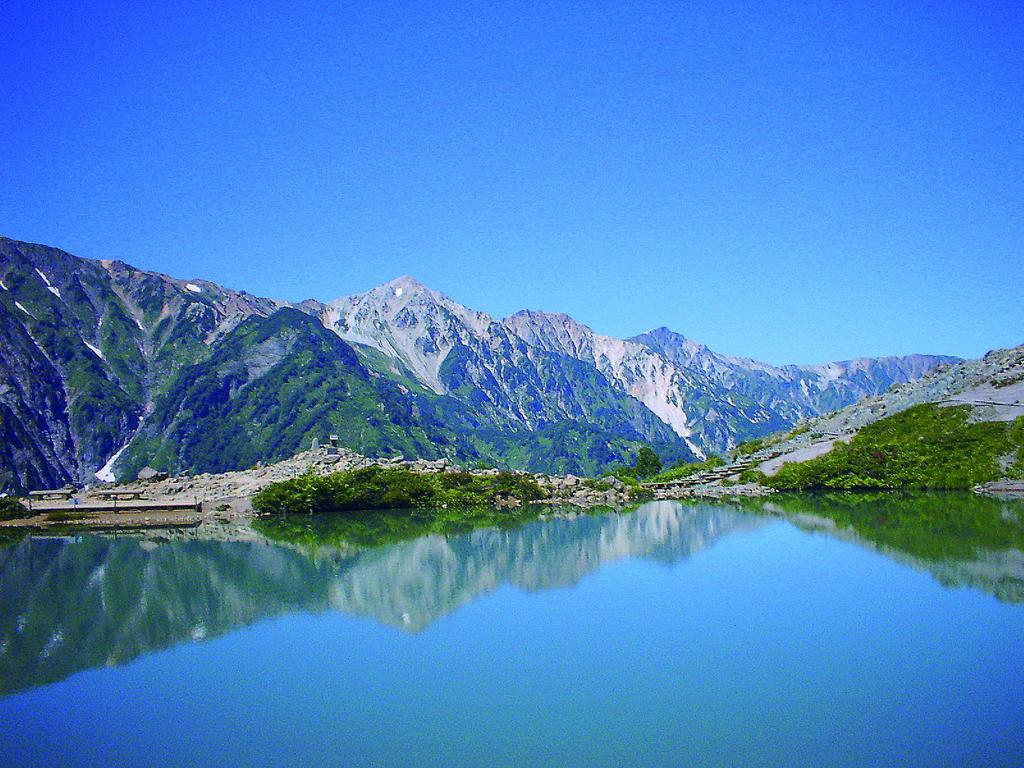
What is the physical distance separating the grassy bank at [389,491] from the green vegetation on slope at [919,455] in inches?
818

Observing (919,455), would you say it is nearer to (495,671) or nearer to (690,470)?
(690,470)

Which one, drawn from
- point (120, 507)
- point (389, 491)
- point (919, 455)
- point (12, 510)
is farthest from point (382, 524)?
point (919, 455)

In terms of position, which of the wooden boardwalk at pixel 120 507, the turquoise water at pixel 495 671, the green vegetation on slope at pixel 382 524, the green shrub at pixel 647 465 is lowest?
the turquoise water at pixel 495 671

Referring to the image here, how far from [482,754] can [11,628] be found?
61.2 ft

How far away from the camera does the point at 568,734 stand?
16.3 m

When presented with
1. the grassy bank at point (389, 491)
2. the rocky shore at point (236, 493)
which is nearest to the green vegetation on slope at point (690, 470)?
the rocky shore at point (236, 493)

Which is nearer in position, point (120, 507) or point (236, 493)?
point (120, 507)

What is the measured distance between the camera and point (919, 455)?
60531 millimetres

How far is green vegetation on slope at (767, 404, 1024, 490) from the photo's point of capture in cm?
5678

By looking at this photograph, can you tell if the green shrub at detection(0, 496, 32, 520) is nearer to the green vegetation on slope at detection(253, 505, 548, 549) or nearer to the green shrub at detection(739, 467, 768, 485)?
the green vegetation on slope at detection(253, 505, 548, 549)

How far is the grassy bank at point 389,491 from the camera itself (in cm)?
6178

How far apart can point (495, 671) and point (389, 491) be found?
44.4 meters

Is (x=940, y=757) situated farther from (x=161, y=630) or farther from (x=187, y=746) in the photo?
(x=161, y=630)

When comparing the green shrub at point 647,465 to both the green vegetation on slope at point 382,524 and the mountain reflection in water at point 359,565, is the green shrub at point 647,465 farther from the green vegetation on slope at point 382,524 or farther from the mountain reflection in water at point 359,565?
the mountain reflection in water at point 359,565
